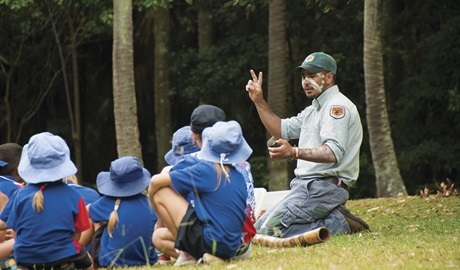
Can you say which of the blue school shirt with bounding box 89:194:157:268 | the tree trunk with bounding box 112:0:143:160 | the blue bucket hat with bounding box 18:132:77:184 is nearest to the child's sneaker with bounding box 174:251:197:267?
the blue school shirt with bounding box 89:194:157:268

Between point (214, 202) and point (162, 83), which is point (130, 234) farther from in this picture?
point (162, 83)

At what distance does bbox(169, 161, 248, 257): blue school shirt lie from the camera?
8.02 m

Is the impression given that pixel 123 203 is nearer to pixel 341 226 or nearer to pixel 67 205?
pixel 67 205

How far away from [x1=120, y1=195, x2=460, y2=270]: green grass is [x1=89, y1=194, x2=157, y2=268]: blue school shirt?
1.31 feet

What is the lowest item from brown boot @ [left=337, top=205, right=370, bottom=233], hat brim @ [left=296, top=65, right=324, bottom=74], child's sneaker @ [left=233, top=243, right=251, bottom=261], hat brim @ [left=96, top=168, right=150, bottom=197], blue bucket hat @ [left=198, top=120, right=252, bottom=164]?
brown boot @ [left=337, top=205, right=370, bottom=233]

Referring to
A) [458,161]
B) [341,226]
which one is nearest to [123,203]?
[341,226]

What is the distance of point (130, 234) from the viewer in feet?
28.5

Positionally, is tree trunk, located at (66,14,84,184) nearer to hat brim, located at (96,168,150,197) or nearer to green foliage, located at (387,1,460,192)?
green foliage, located at (387,1,460,192)

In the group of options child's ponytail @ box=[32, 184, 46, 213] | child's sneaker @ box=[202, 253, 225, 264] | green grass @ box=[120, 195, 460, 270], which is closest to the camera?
green grass @ box=[120, 195, 460, 270]

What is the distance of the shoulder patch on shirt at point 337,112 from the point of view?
1028 cm

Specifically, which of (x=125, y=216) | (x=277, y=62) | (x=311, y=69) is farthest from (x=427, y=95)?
(x=125, y=216)

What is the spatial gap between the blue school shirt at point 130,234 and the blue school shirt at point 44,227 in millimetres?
665

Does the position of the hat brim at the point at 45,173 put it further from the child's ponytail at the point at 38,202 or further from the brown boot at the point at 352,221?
the brown boot at the point at 352,221

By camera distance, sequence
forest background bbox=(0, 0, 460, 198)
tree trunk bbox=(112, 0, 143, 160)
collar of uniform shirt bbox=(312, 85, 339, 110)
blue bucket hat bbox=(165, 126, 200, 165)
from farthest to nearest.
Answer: forest background bbox=(0, 0, 460, 198)
tree trunk bbox=(112, 0, 143, 160)
collar of uniform shirt bbox=(312, 85, 339, 110)
blue bucket hat bbox=(165, 126, 200, 165)
